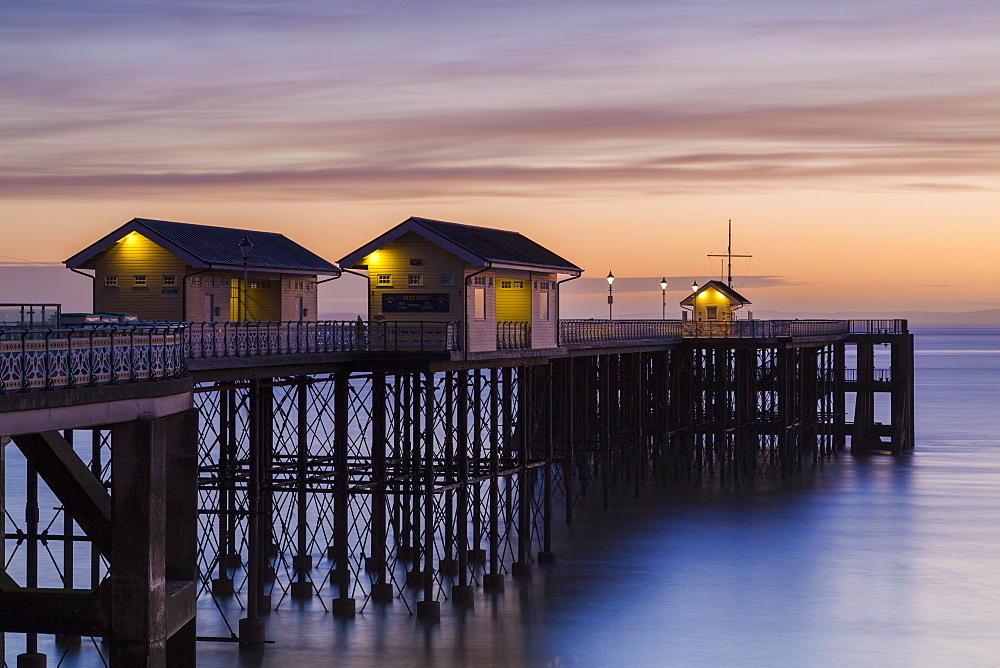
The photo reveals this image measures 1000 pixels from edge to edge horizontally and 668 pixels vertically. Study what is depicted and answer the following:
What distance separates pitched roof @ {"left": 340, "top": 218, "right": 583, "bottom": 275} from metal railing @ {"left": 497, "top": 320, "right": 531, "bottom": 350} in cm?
140

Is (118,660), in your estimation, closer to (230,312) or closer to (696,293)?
(230,312)

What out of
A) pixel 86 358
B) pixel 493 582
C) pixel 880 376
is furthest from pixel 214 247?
pixel 880 376

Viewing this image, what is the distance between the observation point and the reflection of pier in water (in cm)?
1689

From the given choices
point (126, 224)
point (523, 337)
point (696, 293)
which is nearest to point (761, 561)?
point (523, 337)

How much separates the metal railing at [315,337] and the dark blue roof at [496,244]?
1972 millimetres

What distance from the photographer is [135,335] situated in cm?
1852

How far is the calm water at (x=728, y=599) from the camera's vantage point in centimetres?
Result: 2672

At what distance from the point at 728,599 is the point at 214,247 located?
528 inches

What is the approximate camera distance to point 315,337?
2783 centimetres

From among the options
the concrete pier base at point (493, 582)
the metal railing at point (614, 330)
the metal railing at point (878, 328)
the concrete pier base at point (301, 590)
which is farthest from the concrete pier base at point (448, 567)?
the metal railing at point (878, 328)

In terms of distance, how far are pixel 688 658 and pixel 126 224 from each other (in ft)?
45.5

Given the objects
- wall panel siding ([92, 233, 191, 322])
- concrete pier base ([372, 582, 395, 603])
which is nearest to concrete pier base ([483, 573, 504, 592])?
concrete pier base ([372, 582, 395, 603])

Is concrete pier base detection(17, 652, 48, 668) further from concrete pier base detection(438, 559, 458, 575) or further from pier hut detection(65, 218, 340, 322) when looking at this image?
concrete pier base detection(438, 559, 458, 575)

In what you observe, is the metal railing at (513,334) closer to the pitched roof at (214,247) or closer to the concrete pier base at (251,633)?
the pitched roof at (214,247)
